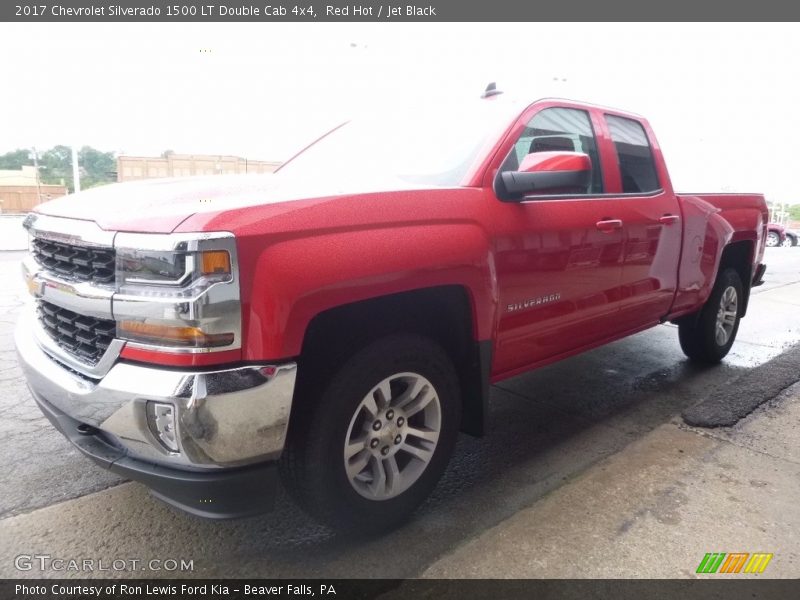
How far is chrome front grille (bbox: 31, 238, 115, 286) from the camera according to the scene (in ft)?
6.23

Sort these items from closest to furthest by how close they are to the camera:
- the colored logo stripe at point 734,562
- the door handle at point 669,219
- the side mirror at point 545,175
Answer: the colored logo stripe at point 734,562
the side mirror at point 545,175
the door handle at point 669,219

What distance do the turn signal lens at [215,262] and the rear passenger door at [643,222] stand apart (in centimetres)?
240

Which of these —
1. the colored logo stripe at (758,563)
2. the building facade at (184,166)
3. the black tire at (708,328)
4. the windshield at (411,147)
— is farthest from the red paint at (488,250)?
the building facade at (184,166)

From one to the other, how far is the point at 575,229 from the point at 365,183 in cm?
117

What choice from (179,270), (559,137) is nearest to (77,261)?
(179,270)

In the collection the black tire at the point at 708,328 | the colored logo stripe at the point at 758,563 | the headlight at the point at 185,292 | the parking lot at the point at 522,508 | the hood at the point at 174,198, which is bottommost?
the colored logo stripe at the point at 758,563

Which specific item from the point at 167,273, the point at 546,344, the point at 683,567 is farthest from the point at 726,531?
the point at 167,273

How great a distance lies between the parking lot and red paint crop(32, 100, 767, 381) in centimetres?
59

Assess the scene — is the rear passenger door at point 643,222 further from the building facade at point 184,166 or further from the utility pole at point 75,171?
the utility pole at point 75,171

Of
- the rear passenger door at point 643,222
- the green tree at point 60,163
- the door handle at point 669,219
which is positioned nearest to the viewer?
the rear passenger door at point 643,222


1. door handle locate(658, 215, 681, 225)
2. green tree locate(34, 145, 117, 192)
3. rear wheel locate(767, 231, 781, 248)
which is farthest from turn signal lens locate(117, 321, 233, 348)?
rear wheel locate(767, 231, 781, 248)

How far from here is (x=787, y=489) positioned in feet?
9.35

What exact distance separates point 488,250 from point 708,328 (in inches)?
121

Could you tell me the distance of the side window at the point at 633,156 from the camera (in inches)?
139
